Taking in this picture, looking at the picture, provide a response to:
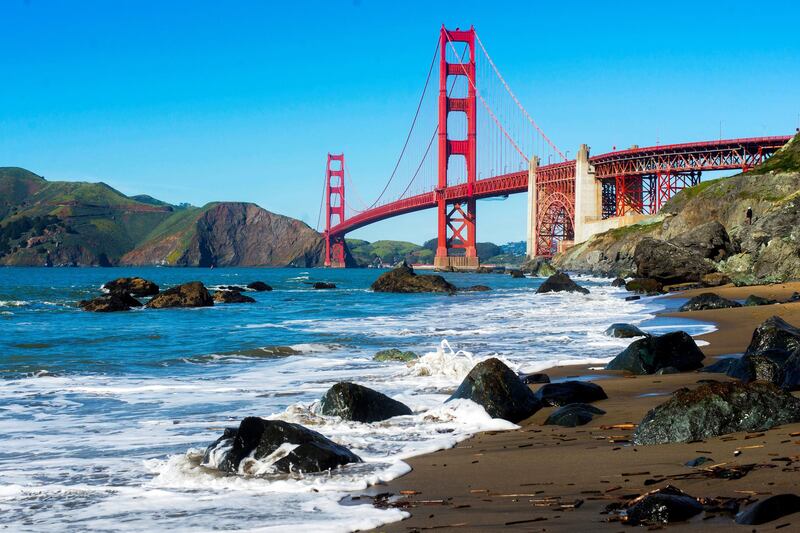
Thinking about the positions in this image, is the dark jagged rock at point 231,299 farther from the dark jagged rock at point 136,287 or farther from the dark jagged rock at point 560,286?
the dark jagged rock at point 560,286

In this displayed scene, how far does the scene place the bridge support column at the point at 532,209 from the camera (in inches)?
3265

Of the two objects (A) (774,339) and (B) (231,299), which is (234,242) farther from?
(A) (774,339)

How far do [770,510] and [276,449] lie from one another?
114 inches

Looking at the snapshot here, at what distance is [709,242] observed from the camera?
1481 inches

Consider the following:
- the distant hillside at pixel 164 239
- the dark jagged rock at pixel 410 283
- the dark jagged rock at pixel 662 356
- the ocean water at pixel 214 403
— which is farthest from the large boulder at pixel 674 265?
the distant hillside at pixel 164 239

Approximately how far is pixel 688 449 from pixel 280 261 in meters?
165

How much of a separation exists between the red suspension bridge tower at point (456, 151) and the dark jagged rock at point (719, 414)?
249 ft

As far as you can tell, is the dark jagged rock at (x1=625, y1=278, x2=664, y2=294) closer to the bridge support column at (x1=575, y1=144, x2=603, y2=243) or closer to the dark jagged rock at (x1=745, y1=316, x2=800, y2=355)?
the dark jagged rock at (x1=745, y1=316, x2=800, y2=355)

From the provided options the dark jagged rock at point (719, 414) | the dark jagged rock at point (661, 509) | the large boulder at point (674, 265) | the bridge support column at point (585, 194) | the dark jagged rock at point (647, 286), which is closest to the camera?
the dark jagged rock at point (661, 509)

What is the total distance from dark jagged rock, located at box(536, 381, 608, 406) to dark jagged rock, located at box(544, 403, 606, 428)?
1.98 ft

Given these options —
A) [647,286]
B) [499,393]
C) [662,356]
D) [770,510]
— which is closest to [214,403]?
[499,393]

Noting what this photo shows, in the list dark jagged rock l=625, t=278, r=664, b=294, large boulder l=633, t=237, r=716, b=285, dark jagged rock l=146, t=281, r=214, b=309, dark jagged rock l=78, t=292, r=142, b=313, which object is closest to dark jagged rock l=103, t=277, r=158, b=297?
dark jagged rock l=146, t=281, r=214, b=309

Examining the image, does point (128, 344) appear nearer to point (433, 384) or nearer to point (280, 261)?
point (433, 384)

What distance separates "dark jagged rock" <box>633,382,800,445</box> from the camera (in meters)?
5.00
